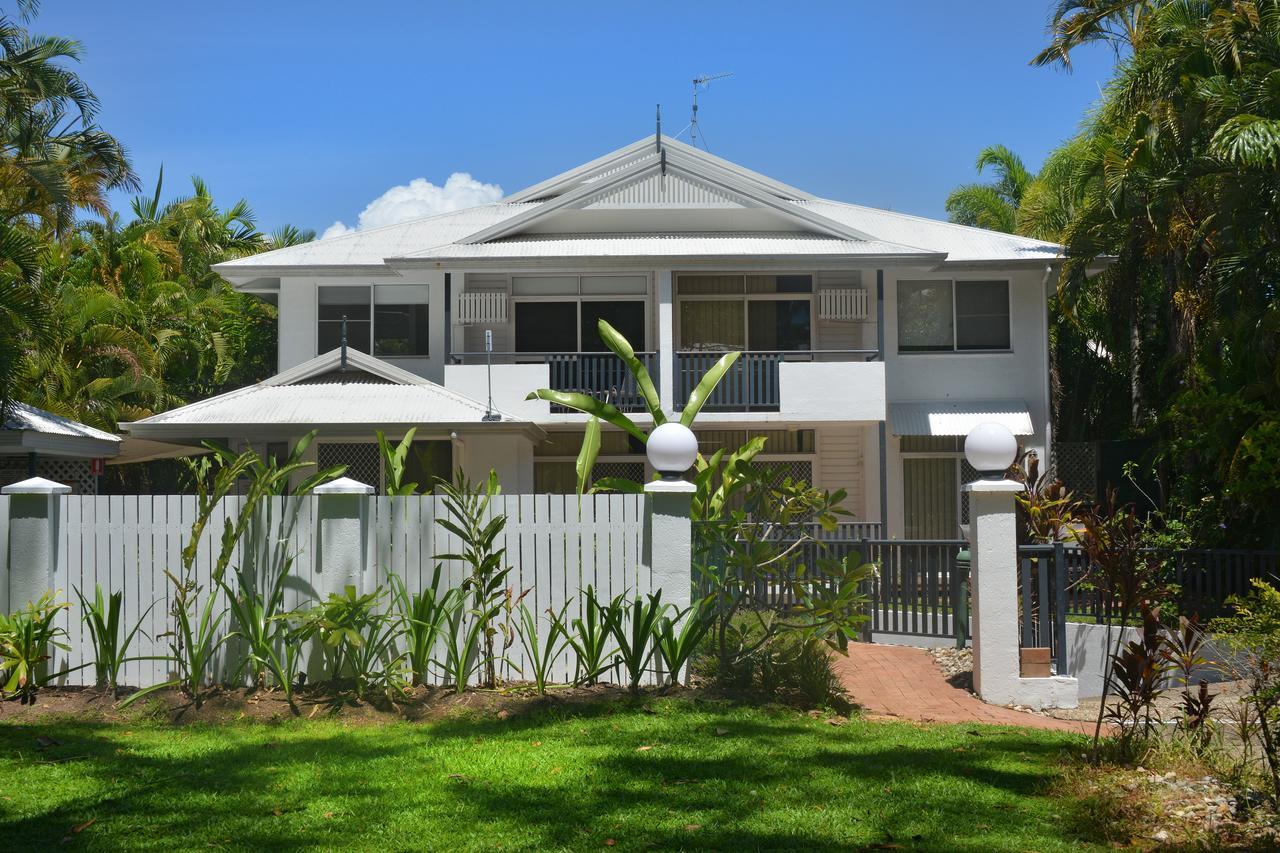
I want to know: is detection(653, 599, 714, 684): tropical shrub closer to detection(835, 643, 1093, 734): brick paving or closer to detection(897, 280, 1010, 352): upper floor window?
detection(835, 643, 1093, 734): brick paving

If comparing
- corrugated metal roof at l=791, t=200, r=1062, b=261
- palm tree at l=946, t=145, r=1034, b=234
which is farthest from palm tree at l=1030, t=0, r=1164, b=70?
palm tree at l=946, t=145, r=1034, b=234

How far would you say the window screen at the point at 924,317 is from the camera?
2209cm

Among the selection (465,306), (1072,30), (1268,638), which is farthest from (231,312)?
(1268,638)

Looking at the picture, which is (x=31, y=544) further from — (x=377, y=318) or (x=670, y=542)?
(x=377, y=318)

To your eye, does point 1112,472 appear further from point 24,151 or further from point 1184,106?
point 24,151

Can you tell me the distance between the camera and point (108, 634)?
9.39m

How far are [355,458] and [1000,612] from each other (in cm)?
1251

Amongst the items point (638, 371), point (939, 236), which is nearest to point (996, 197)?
point (939, 236)

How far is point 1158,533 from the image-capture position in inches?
635

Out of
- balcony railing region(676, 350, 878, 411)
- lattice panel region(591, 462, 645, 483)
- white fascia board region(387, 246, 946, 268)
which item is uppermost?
white fascia board region(387, 246, 946, 268)

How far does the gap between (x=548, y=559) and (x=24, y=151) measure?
13334 mm

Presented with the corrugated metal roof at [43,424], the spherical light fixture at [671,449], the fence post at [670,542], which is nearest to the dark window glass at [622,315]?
the corrugated metal roof at [43,424]

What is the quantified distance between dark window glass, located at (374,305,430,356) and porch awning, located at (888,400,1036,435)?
28.2ft

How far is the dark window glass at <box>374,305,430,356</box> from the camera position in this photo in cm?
2209
